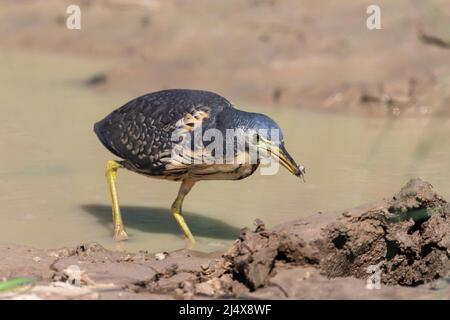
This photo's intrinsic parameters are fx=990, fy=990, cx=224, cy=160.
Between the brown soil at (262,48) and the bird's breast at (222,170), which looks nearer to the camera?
the bird's breast at (222,170)

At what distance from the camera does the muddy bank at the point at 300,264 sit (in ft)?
17.9

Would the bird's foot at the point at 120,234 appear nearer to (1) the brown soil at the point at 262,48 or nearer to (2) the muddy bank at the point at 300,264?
(2) the muddy bank at the point at 300,264

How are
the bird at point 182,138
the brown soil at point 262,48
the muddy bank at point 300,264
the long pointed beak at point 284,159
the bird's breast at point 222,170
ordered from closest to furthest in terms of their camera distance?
the muddy bank at point 300,264 → the long pointed beak at point 284,159 → the bird at point 182,138 → the bird's breast at point 222,170 → the brown soil at point 262,48

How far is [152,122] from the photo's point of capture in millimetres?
8062

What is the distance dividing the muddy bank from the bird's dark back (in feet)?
3.81

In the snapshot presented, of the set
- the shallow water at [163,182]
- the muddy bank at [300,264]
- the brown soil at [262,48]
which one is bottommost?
the muddy bank at [300,264]

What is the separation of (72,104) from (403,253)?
771cm

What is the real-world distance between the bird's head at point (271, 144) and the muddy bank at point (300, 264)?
0.86m

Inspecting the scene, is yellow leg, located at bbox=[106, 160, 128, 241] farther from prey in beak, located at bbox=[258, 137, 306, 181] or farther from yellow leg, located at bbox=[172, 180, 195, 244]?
prey in beak, located at bbox=[258, 137, 306, 181]

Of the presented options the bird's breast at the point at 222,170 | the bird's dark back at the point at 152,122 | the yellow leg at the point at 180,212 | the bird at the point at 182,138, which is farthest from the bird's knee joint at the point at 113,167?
the bird's breast at the point at 222,170

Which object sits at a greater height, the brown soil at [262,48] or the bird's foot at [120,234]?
the brown soil at [262,48]

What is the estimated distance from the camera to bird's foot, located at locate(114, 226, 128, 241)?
26.6ft

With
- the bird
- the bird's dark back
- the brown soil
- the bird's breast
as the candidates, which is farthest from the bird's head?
the brown soil
